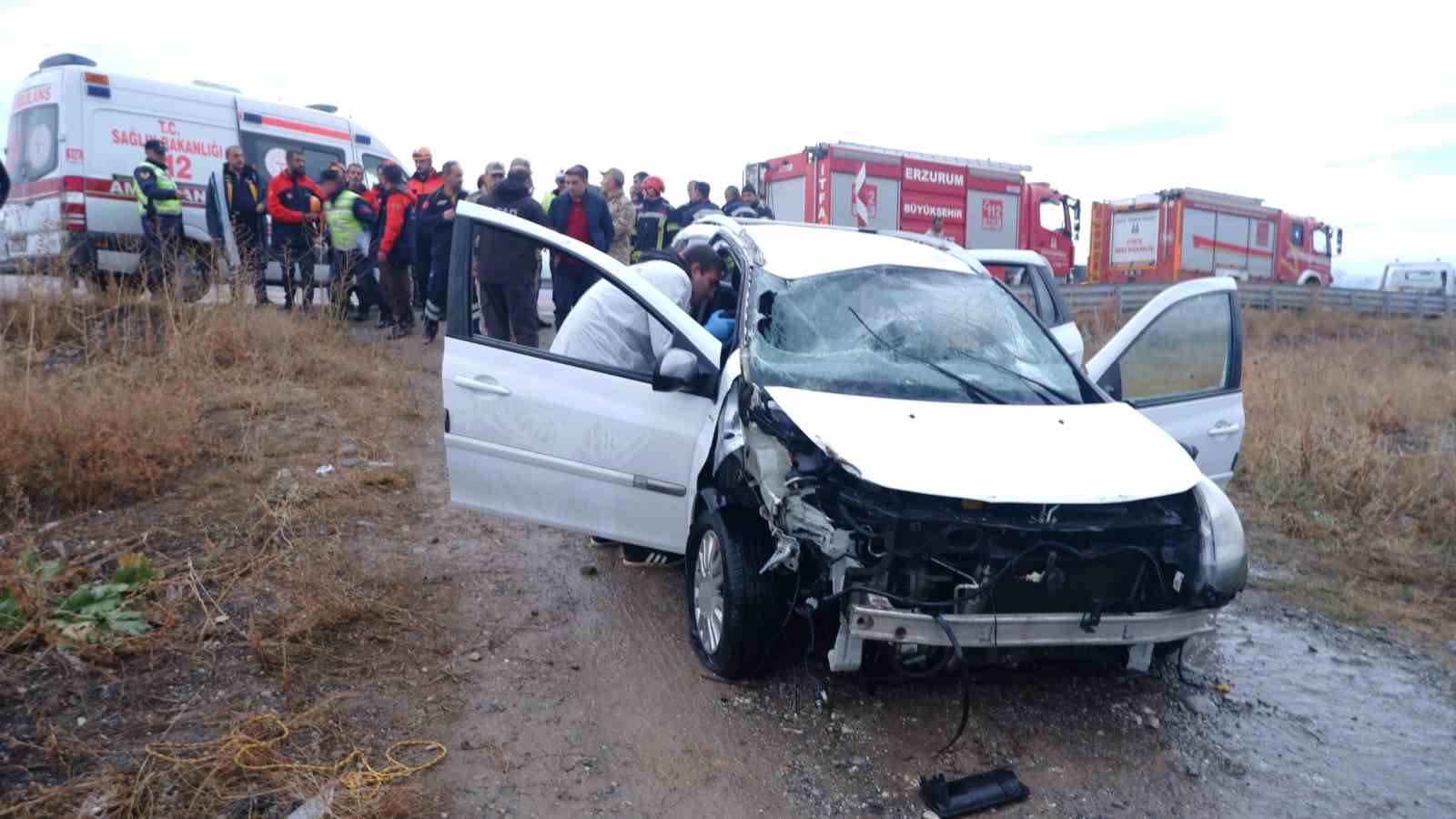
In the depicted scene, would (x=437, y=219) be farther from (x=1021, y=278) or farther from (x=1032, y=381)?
(x=1032, y=381)

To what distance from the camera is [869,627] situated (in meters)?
3.33

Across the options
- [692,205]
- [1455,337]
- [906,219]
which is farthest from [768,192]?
[1455,337]

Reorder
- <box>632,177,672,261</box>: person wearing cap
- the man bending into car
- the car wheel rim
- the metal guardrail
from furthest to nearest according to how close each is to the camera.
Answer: the metal guardrail < <box>632,177,672,261</box>: person wearing cap < the man bending into car < the car wheel rim

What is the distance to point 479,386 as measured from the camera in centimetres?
453

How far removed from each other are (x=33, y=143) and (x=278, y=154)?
2.44 m

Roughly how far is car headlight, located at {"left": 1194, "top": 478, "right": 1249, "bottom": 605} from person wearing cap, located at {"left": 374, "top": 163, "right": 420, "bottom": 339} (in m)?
8.79

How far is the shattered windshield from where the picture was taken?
4180mm

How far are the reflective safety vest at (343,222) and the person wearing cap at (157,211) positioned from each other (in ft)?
4.89

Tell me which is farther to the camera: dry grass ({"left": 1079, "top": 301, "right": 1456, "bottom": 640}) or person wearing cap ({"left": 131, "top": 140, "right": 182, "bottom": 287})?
person wearing cap ({"left": 131, "top": 140, "right": 182, "bottom": 287})

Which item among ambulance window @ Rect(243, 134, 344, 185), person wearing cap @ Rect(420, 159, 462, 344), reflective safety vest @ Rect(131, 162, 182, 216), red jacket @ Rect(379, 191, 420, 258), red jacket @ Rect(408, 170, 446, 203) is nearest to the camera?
person wearing cap @ Rect(420, 159, 462, 344)

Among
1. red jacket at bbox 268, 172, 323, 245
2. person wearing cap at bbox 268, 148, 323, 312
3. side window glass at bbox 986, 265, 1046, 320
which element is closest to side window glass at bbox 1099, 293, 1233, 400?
side window glass at bbox 986, 265, 1046, 320

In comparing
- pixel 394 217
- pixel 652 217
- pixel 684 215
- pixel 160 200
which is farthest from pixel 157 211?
pixel 684 215

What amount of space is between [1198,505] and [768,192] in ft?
61.9

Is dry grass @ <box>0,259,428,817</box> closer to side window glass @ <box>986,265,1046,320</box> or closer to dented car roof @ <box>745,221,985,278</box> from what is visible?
dented car roof @ <box>745,221,985,278</box>
